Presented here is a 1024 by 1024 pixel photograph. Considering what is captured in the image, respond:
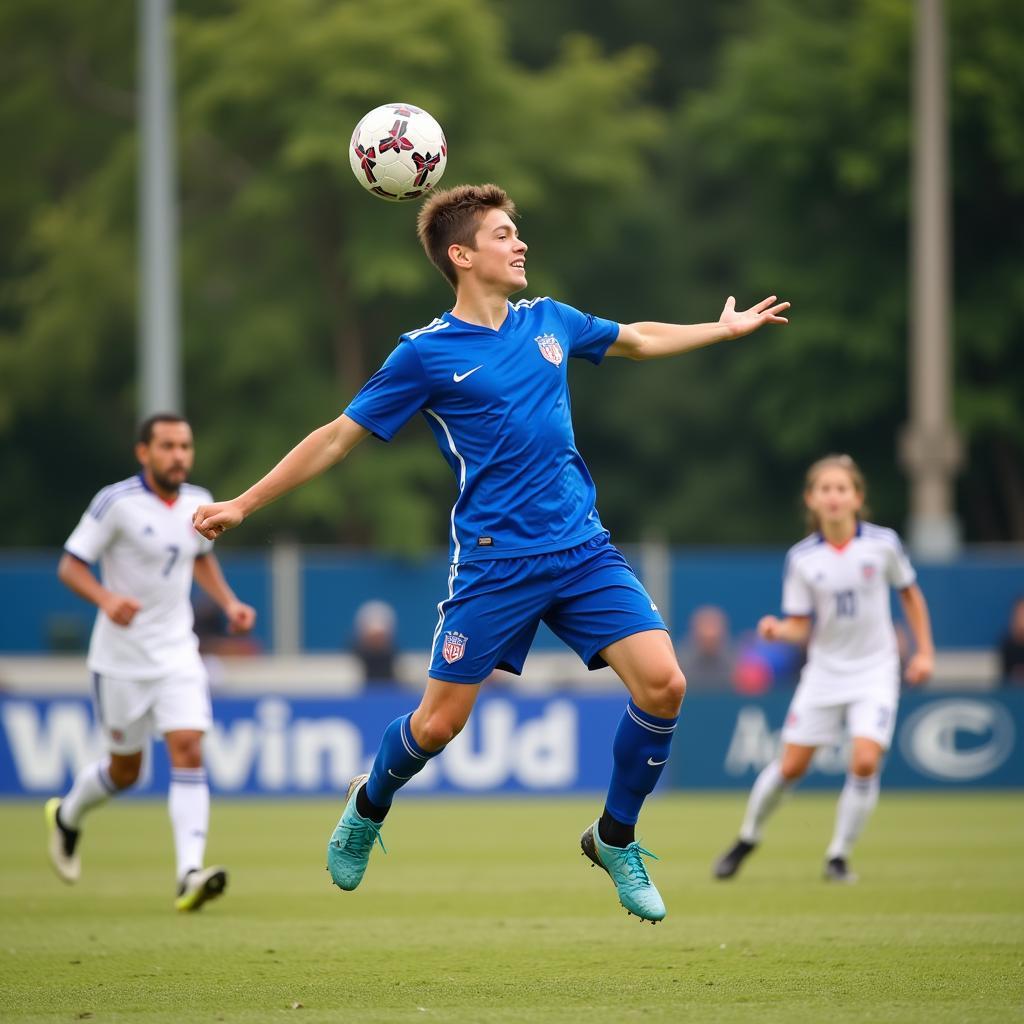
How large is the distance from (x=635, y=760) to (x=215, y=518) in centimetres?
189

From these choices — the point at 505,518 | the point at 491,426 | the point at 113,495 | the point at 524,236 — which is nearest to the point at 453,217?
the point at 491,426

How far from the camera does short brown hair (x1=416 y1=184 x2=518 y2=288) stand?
7352 millimetres

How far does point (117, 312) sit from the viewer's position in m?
37.1

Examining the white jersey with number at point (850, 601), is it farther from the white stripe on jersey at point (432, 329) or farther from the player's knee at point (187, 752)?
the white stripe on jersey at point (432, 329)

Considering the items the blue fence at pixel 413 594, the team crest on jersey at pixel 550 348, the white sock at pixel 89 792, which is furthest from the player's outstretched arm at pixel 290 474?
the blue fence at pixel 413 594

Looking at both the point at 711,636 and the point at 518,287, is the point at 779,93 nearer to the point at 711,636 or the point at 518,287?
the point at 711,636

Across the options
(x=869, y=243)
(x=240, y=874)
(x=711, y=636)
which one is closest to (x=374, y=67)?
(x=869, y=243)

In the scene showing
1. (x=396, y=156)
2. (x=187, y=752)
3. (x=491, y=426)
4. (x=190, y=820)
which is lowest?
(x=190, y=820)

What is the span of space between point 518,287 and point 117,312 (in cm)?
3100

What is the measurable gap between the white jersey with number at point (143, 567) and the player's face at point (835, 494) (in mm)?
3615

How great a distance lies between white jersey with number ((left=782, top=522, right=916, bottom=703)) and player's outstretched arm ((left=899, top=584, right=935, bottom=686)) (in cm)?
10

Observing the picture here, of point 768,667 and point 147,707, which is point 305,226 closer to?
point 768,667

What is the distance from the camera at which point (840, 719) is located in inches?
442

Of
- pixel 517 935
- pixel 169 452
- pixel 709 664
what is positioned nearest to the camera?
pixel 517 935
